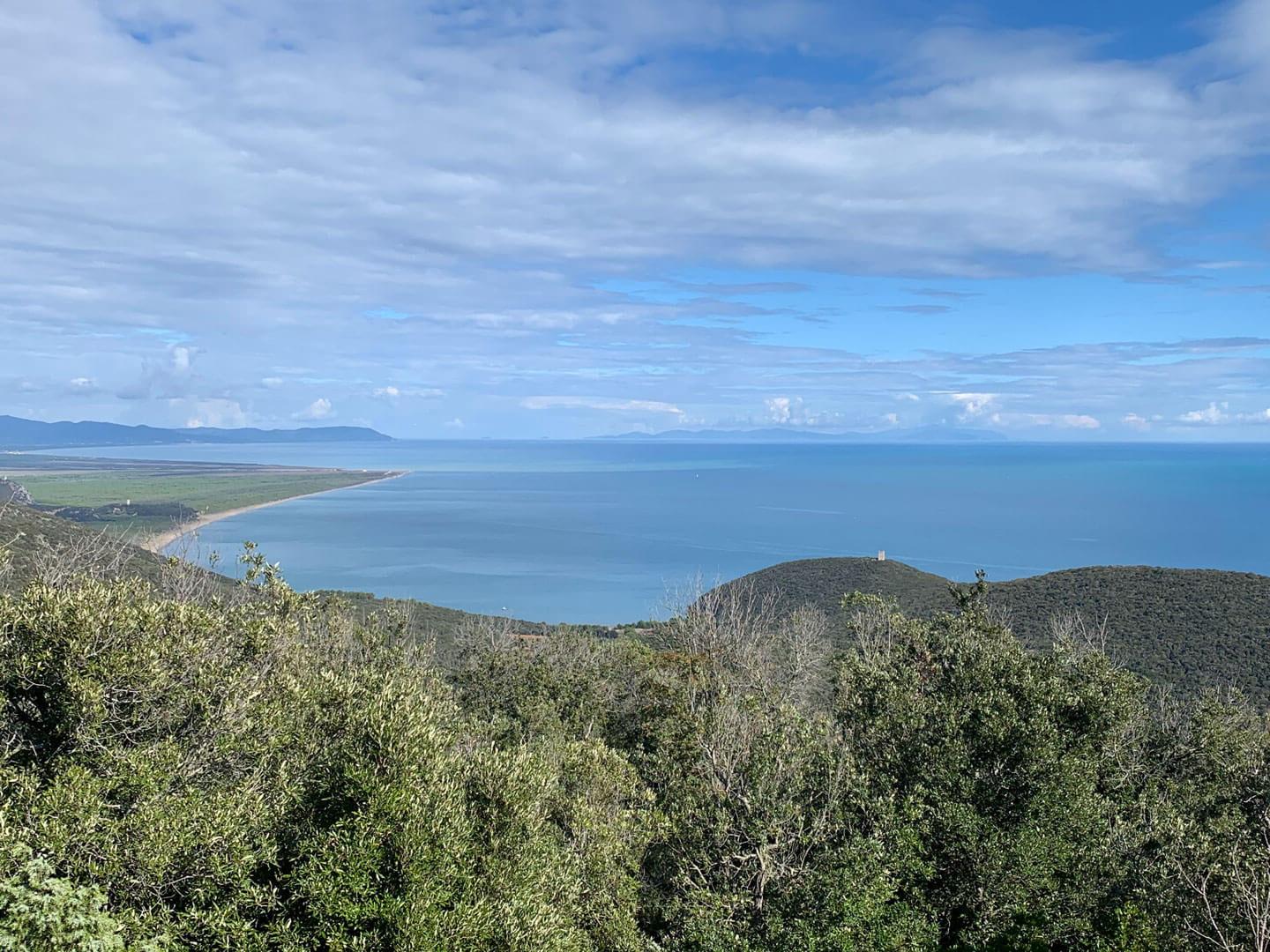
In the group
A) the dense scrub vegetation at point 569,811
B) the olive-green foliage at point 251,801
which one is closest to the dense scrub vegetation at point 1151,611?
the dense scrub vegetation at point 569,811

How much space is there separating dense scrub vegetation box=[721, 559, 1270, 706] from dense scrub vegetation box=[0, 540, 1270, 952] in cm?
3076

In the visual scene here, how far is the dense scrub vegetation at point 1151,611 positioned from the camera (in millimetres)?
52562

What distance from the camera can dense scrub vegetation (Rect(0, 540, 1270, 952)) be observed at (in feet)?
34.6

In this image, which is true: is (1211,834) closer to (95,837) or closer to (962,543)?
(95,837)

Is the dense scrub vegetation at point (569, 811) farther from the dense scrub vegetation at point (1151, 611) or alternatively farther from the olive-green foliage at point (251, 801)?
the dense scrub vegetation at point (1151, 611)

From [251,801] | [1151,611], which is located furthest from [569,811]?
[1151,611]

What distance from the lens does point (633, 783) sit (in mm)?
18828

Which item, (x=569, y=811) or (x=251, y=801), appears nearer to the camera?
(x=251, y=801)

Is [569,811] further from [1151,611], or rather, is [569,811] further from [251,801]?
[1151,611]

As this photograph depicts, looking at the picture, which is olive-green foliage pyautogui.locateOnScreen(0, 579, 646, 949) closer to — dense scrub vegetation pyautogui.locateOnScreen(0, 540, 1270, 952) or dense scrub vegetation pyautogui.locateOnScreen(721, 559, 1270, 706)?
dense scrub vegetation pyautogui.locateOnScreen(0, 540, 1270, 952)

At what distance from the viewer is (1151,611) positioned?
63219 mm

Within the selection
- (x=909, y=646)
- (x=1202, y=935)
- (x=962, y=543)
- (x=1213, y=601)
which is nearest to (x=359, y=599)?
(x=909, y=646)

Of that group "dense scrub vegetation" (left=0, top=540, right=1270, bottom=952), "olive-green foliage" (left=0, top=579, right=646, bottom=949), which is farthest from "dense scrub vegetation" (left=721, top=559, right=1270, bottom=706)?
"olive-green foliage" (left=0, top=579, right=646, bottom=949)

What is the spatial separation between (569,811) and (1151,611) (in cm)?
6105
